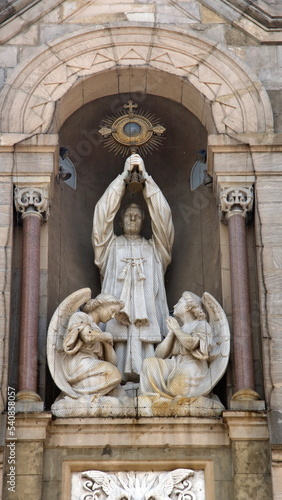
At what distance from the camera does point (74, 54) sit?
1736cm

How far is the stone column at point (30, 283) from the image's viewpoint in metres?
15.4

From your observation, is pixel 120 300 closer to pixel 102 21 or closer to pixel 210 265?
pixel 210 265

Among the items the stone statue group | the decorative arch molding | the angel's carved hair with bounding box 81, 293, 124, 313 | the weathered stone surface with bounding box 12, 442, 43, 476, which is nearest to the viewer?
the weathered stone surface with bounding box 12, 442, 43, 476

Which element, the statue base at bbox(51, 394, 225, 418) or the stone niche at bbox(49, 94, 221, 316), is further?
the stone niche at bbox(49, 94, 221, 316)

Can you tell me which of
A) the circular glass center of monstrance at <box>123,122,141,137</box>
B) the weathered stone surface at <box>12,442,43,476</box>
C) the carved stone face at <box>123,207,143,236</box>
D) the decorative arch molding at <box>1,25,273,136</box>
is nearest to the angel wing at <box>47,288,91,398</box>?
the weathered stone surface at <box>12,442,43,476</box>

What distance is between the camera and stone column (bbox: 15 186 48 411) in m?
15.4

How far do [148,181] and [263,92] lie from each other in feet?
5.56

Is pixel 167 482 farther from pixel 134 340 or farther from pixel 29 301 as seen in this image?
pixel 29 301

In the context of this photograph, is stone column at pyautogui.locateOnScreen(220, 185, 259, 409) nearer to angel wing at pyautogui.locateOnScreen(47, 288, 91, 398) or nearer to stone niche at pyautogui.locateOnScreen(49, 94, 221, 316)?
stone niche at pyautogui.locateOnScreen(49, 94, 221, 316)

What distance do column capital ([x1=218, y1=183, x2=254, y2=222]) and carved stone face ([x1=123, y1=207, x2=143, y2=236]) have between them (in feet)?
4.05

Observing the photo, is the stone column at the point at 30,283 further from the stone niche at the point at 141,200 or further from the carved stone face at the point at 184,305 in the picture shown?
the carved stone face at the point at 184,305

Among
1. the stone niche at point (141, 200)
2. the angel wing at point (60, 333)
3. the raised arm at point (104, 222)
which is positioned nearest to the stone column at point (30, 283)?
the angel wing at point (60, 333)

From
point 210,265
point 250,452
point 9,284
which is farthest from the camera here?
point 210,265

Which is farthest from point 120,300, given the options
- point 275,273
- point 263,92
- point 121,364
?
point 263,92
